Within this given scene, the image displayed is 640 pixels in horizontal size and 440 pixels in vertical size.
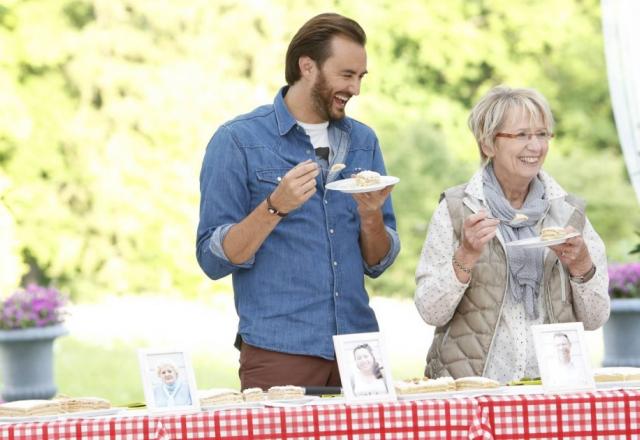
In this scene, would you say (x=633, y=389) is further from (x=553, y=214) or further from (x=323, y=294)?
(x=323, y=294)

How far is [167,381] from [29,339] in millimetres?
6060

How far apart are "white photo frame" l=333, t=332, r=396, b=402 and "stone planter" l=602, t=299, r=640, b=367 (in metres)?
4.67

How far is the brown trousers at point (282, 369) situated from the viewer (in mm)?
3004

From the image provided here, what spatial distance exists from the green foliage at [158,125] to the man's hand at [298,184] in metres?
11.4

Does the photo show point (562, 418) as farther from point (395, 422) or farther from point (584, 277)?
point (584, 277)

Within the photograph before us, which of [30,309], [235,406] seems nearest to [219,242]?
[235,406]

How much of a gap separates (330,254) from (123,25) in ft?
39.7

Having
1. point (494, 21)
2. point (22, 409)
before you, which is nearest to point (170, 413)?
point (22, 409)

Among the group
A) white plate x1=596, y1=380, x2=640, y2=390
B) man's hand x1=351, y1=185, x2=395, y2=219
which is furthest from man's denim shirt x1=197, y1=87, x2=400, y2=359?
white plate x1=596, y1=380, x2=640, y2=390

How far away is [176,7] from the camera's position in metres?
14.7

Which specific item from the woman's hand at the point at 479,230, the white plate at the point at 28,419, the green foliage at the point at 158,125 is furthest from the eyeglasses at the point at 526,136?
the green foliage at the point at 158,125

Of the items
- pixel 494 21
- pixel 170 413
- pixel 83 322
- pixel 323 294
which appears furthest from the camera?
pixel 494 21

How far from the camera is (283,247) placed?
305 centimetres

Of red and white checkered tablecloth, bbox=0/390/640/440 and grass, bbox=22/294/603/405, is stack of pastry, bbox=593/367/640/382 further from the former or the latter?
grass, bbox=22/294/603/405
